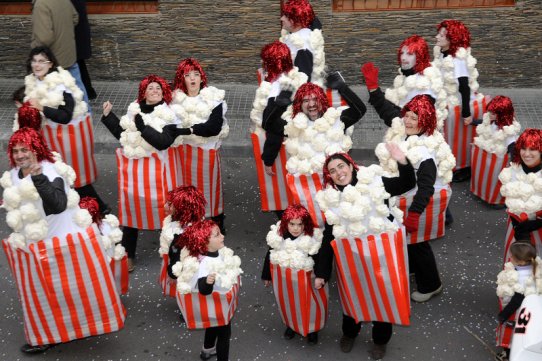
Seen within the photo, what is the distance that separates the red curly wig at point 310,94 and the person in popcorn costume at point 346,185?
33.3 inches

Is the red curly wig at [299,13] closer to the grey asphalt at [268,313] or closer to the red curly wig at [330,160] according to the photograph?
the grey asphalt at [268,313]

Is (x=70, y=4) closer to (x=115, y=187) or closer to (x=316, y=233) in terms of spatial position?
(x=115, y=187)

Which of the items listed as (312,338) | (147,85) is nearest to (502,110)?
(312,338)

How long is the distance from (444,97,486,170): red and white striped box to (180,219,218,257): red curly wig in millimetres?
3644

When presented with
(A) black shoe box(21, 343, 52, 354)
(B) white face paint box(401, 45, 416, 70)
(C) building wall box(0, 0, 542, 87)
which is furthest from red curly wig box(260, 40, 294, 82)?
(C) building wall box(0, 0, 542, 87)

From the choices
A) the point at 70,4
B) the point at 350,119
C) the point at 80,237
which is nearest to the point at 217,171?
the point at 350,119

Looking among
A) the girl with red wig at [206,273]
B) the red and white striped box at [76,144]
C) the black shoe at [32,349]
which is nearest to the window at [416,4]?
the red and white striped box at [76,144]

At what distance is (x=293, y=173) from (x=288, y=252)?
102 cm

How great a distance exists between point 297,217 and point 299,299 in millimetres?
648

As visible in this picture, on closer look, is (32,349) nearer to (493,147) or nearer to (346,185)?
(346,185)

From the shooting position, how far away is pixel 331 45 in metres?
10.7

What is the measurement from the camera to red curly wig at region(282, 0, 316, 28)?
8.01 meters

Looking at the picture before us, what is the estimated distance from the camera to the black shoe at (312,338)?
6.14 meters

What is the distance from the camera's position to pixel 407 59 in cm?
742
